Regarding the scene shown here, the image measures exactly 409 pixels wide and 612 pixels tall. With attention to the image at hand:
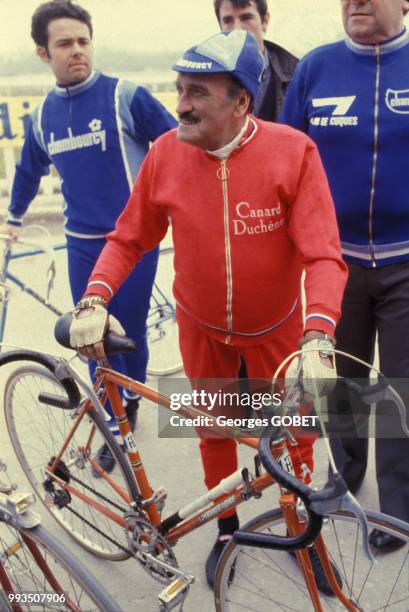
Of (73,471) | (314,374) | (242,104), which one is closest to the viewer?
(314,374)

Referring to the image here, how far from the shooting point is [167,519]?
7.11 feet

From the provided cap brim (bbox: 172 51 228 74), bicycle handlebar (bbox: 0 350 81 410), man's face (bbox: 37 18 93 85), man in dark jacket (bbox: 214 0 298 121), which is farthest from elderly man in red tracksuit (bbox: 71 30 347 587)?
man in dark jacket (bbox: 214 0 298 121)

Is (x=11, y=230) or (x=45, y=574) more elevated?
(x=11, y=230)

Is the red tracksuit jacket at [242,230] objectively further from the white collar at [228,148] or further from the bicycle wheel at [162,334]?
the bicycle wheel at [162,334]

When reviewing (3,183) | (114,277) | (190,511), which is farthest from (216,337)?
(3,183)

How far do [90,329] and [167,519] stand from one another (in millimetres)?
728

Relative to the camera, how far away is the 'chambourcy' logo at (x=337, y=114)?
2.21 metres

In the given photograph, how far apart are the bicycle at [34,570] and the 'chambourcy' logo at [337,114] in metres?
1.55

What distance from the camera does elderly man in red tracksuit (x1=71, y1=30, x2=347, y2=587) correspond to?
1798 mm

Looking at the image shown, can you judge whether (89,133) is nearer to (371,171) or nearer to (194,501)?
(371,171)

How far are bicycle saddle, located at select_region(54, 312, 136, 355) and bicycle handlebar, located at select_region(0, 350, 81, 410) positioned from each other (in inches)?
9.5

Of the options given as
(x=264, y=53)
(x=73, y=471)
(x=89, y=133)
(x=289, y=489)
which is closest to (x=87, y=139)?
(x=89, y=133)

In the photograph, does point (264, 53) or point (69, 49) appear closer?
point (69, 49)

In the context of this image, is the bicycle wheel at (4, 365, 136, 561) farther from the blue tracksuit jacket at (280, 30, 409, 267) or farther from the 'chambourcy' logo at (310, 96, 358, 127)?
the 'chambourcy' logo at (310, 96, 358, 127)
